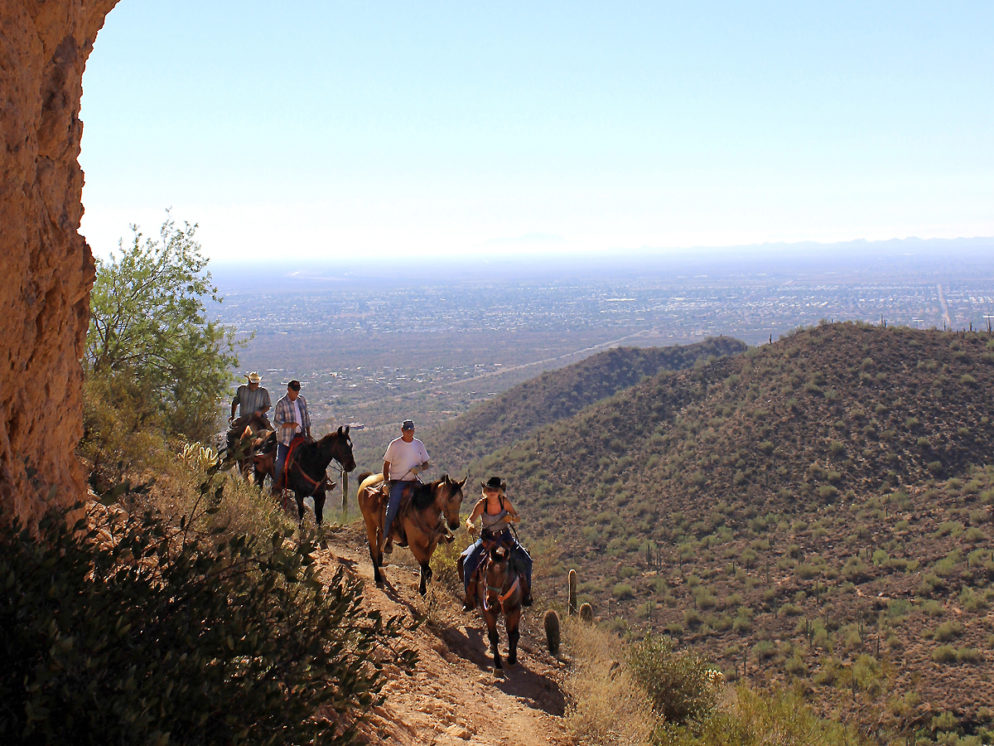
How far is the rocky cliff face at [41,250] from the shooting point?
4906mm

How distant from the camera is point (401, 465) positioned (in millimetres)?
10656

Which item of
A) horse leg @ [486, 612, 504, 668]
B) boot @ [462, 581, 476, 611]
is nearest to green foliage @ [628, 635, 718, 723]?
horse leg @ [486, 612, 504, 668]

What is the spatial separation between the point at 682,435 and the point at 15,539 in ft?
129

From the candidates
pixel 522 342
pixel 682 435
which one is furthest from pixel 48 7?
pixel 522 342

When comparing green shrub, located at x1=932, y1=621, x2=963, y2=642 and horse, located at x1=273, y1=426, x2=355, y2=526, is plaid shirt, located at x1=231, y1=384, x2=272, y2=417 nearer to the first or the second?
horse, located at x1=273, y1=426, x2=355, y2=526

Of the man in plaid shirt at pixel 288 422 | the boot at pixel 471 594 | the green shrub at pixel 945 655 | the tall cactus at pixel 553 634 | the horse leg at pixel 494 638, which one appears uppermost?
the man in plaid shirt at pixel 288 422

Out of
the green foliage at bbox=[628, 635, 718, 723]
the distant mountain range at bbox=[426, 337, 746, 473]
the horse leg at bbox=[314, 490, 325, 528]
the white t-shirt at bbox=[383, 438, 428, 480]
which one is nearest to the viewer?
the green foliage at bbox=[628, 635, 718, 723]

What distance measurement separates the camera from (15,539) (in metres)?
4.08

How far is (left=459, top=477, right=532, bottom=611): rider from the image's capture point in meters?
9.60

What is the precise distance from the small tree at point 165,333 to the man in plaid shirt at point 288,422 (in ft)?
14.3

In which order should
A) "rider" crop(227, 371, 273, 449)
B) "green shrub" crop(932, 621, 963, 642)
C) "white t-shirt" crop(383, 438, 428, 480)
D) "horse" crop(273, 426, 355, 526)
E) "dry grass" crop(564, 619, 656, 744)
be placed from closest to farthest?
"dry grass" crop(564, 619, 656, 744) < "white t-shirt" crop(383, 438, 428, 480) < "horse" crop(273, 426, 355, 526) < "rider" crop(227, 371, 273, 449) < "green shrub" crop(932, 621, 963, 642)

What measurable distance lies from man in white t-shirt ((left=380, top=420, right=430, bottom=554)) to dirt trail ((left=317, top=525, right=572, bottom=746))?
44.2 inches

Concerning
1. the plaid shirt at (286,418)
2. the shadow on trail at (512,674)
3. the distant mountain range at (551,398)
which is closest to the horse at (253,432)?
the plaid shirt at (286,418)

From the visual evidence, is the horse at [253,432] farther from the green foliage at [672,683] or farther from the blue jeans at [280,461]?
the green foliage at [672,683]
